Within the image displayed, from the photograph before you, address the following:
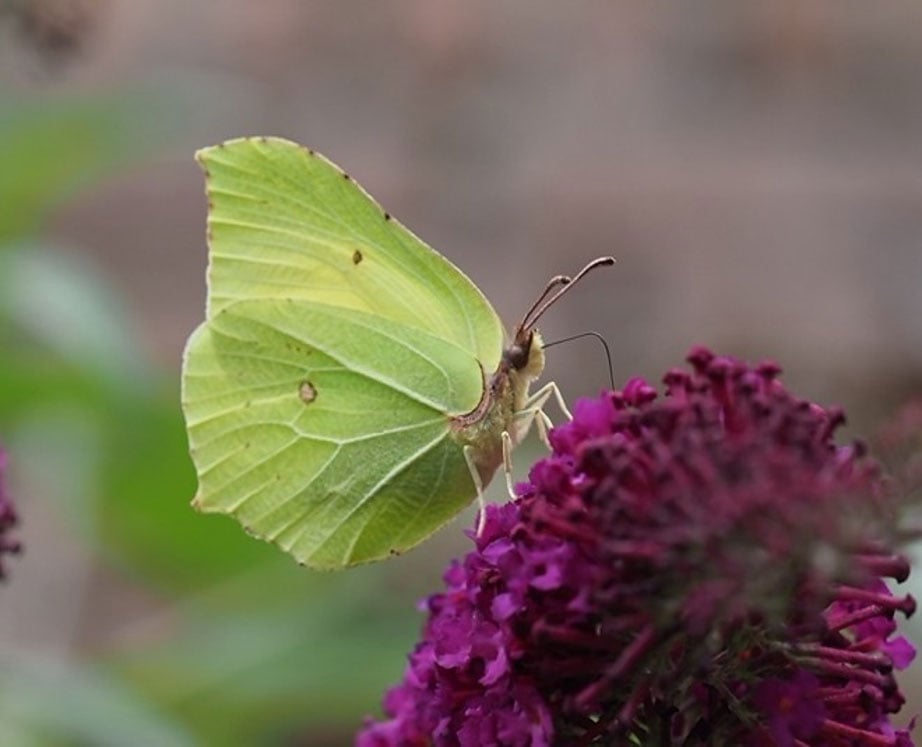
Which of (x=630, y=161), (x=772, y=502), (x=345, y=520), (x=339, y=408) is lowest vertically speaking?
(x=772, y=502)

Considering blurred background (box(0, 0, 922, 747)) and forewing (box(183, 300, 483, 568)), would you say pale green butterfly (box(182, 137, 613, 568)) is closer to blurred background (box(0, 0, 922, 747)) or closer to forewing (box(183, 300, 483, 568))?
forewing (box(183, 300, 483, 568))

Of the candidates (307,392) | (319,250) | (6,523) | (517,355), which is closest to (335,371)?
(307,392)

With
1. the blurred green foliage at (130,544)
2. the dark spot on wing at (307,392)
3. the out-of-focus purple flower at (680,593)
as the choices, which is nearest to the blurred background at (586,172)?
the blurred green foliage at (130,544)

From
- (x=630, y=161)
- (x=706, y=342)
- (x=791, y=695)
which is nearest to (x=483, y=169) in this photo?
(x=630, y=161)

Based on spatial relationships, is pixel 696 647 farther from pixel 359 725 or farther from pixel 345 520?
pixel 359 725

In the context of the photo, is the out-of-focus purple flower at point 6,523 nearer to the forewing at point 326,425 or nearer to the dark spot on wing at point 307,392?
the forewing at point 326,425

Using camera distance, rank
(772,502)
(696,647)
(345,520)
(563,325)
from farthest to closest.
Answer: (563,325) < (345,520) < (696,647) < (772,502)

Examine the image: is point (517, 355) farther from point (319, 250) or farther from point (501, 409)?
point (319, 250)
